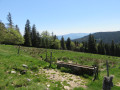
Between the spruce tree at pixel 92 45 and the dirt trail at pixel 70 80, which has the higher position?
the spruce tree at pixel 92 45

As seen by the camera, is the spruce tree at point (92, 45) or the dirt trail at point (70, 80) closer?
the dirt trail at point (70, 80)

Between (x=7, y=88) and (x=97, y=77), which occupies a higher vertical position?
(x=7, y=88)

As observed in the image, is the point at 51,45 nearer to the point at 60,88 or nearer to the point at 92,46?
the point at 92,46

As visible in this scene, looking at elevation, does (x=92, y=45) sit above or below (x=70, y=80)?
above

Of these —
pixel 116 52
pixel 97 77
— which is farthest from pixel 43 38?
pixel 97 77

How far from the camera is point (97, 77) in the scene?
7.50m

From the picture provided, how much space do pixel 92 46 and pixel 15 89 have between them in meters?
60.1

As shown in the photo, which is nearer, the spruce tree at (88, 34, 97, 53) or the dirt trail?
the dirt trail

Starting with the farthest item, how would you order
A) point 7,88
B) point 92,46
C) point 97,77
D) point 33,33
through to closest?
point 33,33 → point 92,46 → point 97,77 → point 7,88

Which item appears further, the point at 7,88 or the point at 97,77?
the point at 97,77

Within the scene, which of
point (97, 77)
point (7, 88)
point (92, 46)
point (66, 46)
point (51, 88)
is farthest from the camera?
point (66, 46)

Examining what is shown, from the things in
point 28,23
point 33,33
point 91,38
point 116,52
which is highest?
point 28,23

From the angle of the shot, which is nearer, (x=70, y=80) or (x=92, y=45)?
(x=70, y=80)

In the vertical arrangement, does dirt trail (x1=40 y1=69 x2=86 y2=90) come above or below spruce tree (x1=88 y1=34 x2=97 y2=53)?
below
